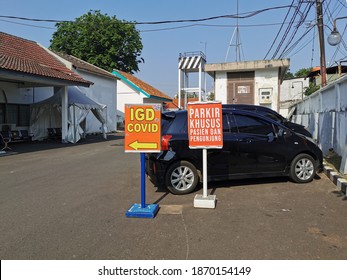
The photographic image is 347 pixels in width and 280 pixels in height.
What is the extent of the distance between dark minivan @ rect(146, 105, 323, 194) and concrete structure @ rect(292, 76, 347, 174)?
1205 millimetres

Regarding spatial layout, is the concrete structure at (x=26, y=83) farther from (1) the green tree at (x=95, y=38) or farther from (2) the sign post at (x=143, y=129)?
(1) the green tree at (x=95, y=38)

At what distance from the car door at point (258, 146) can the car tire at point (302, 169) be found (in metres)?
0.29

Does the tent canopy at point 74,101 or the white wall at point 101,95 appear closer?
the tent canopy at point 74,101

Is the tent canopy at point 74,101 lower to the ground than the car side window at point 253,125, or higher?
higher

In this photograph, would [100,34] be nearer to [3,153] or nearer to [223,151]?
[3,153]

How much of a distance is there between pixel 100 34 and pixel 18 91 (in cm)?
2146

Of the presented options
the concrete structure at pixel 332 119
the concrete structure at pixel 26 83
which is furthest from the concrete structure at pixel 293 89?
the concrete structure at pixel 26 83

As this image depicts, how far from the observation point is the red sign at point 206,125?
5.82m

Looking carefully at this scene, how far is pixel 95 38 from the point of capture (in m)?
38.7

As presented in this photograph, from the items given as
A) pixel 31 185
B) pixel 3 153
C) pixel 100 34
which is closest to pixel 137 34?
pixel 100 34

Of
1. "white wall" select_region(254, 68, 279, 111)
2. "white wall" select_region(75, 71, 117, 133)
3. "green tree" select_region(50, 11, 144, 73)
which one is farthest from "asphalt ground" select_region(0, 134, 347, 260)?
"green tree" select_region(50, 11, 144, 73)

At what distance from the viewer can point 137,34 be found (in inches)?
1684

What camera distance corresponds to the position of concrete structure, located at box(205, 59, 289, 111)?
21.0 meters
